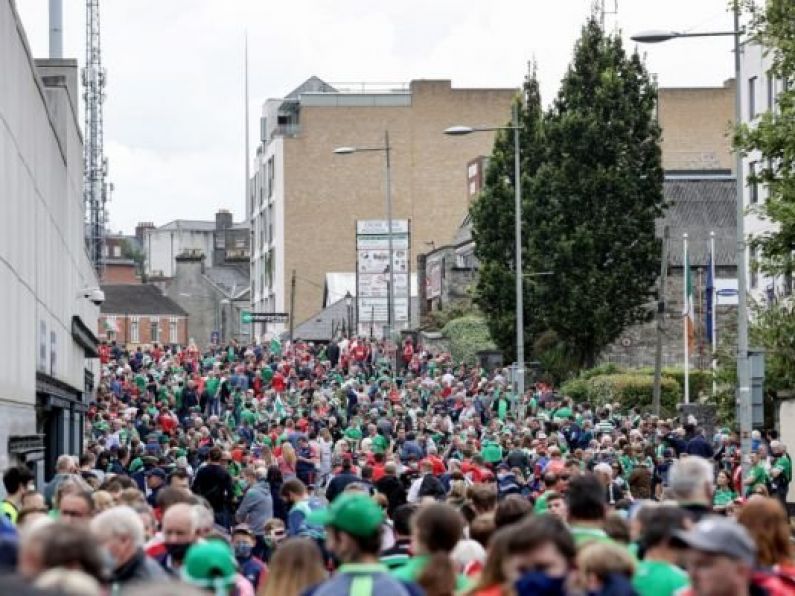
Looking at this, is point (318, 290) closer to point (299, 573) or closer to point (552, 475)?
point (552, 475)

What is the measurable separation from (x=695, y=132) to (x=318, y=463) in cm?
7783

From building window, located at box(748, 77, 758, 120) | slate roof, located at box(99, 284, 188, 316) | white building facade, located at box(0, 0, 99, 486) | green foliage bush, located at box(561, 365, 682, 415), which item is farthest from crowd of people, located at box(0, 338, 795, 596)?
slate roof, located at box(99, 284, 188, 316)

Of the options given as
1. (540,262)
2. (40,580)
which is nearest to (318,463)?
(40,580)

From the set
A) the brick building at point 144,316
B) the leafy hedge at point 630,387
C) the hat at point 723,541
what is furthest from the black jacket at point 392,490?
the brick building at point 144,316

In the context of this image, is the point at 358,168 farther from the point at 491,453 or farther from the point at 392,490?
the point at 392,490

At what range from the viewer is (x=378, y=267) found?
81312mm

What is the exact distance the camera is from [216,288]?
6156 inches

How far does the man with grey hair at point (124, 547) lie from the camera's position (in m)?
9.38

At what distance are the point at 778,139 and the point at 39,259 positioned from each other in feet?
37.6

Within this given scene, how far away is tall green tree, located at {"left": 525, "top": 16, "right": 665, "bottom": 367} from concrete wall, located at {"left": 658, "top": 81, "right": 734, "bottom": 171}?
1657 inches

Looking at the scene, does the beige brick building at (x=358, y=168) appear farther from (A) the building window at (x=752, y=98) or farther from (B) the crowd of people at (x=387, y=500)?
(B) the crowd of people at (x=387, y=500)

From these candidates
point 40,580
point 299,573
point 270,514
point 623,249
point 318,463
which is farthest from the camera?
point 623,249

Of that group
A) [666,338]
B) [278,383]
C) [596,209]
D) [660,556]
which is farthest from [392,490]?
[666,338]

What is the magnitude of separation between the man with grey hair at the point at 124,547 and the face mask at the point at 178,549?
0.79 m
